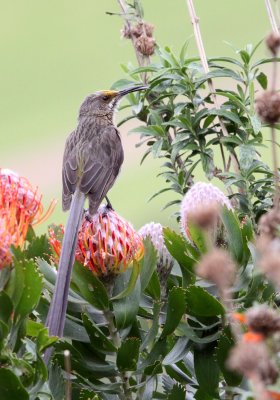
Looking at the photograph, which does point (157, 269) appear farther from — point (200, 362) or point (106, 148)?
point (106, 148)

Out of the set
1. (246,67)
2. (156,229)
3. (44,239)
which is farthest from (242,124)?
(44,239)

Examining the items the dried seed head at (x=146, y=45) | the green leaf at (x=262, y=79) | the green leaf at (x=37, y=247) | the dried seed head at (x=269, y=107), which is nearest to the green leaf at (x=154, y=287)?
the green leaf at (x=37, y=247)

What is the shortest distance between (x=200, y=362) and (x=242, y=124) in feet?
5.26

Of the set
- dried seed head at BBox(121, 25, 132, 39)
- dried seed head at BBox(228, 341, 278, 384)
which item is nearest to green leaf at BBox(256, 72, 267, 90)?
dried seed head at BBox(121, 25, 132, 39)

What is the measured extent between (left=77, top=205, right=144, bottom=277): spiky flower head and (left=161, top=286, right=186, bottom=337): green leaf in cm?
16

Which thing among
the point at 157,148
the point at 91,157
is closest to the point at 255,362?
the point at 157,148

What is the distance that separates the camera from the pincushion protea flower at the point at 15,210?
7.79 ft

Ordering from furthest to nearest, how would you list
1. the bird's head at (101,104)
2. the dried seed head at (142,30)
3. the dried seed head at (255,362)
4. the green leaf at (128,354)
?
the bird's head at (101,104) → the dried seed head at (142,30) → the green leaf at (128,354) → the dried seed head at (255,362)

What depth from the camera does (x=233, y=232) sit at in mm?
2740

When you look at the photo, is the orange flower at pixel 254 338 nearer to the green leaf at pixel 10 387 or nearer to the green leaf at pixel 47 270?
the green leaf at pixel 10 387

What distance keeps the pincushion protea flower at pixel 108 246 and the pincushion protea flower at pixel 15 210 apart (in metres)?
0.10

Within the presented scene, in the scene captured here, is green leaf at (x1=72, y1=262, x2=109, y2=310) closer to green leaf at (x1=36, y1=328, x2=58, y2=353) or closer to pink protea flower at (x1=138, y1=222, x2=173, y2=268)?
pink protea flower at (x1=138, y1=222, x2=173, y2=268)

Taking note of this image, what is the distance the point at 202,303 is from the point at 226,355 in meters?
0.16

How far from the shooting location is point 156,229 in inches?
119
